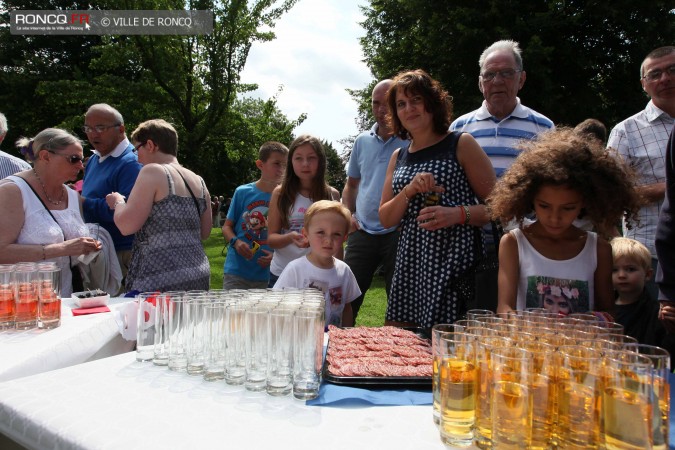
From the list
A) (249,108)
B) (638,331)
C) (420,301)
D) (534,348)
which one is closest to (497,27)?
(638,331)

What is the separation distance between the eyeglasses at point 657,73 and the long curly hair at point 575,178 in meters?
1.41

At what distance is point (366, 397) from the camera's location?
1.29 m

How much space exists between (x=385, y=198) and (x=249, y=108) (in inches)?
675

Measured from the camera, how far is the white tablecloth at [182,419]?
3.47ft

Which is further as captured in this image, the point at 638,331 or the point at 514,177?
the point at 638,331

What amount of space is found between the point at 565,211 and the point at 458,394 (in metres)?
1.31

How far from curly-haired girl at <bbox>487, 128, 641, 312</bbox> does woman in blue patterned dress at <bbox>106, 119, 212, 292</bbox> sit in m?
1.92

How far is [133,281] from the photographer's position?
9.34 ft

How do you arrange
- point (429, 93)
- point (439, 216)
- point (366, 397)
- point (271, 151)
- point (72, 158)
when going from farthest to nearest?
point (271, 151)
point (72, 158)
point (429, 93)
point (439, 216)
point (366, 397)

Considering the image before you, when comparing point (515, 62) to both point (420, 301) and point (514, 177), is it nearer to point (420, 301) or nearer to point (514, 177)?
point (514, 177)

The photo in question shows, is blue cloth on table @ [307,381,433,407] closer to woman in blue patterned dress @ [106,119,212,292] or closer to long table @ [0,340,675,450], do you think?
long table @ [0,340,675,450]

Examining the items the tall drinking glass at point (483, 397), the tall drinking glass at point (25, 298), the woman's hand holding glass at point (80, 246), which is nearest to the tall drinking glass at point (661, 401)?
the tall drinking glass at point (483, 397)

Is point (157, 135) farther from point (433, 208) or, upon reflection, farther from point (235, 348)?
point (235, 348)

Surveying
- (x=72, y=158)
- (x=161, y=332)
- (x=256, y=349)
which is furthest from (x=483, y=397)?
(x=72, y=158)
